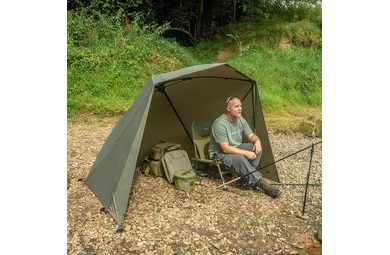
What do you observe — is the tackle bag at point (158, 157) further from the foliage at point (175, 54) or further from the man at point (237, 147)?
the foliage at point (175, 54)

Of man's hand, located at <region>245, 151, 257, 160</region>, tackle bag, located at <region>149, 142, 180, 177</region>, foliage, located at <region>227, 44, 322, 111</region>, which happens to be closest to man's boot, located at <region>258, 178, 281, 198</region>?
man's hand, located at <region>245, 151, 257, 160</region>

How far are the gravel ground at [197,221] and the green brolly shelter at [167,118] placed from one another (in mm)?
255

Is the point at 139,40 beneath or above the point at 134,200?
above

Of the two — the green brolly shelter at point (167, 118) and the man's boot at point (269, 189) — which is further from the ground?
the green brolly shelter at point (167, 118)

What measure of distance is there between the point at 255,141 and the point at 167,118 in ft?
5.22

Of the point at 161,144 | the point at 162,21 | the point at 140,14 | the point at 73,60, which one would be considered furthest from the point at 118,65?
the point at 161,144

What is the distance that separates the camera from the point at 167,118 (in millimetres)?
7375

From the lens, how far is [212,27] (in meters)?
19.5

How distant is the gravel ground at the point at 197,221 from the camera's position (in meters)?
4.83

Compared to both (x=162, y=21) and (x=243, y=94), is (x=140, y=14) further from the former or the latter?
(x=243, y=94)

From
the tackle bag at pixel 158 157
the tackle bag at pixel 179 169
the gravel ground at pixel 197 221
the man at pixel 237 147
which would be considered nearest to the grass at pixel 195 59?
the tackle bag at pixel 158 157

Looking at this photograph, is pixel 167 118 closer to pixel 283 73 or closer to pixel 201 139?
pixel 201 139

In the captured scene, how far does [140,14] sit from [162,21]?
1779mm

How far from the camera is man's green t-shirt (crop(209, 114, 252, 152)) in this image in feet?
21.1
